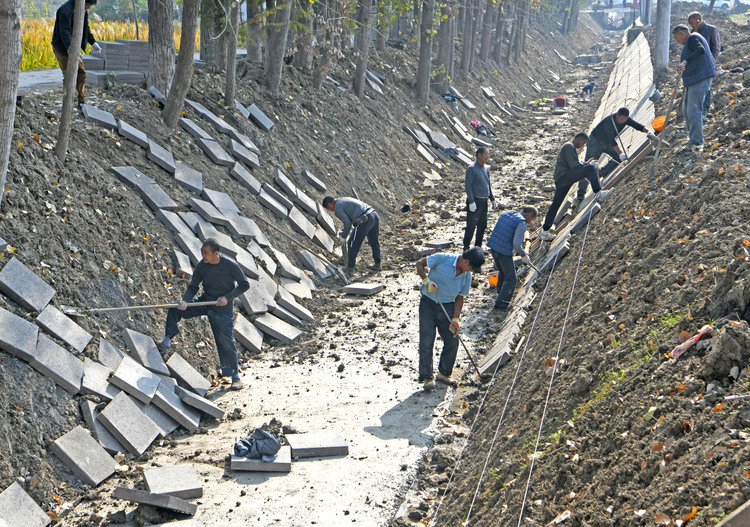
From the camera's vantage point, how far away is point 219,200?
1088 cm

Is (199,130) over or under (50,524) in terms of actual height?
over

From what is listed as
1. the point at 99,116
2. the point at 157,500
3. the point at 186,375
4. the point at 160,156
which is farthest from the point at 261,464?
the point at 99,116

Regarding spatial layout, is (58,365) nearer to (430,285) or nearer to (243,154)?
(430,285)

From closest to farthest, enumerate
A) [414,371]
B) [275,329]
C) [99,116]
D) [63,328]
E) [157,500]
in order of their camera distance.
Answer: [157,500] < [63,328] < [414,371] < [275,329] < [99,116]

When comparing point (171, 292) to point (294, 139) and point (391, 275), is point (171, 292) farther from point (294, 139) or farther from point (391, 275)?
point (294, 139)

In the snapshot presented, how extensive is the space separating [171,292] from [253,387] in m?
1.66

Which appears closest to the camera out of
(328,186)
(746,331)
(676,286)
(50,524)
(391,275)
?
(746,331)

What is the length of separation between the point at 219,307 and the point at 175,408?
1340 mm

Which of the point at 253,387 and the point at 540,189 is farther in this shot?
the point at 540,189

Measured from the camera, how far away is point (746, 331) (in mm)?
4621

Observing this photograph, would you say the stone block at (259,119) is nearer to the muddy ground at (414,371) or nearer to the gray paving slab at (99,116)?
the muddy ground at (414,371)

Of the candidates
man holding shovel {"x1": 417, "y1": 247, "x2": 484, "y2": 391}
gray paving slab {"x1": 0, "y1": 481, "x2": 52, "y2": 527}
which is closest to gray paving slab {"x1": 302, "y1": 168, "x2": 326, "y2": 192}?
man holding shovel {"x1": 417, "y1": 247, "x2": 484, "y2": 391}

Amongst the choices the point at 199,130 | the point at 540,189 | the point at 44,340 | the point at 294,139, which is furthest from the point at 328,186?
the point at 44,340

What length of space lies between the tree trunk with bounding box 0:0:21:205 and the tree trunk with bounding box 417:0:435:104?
16133 mm
